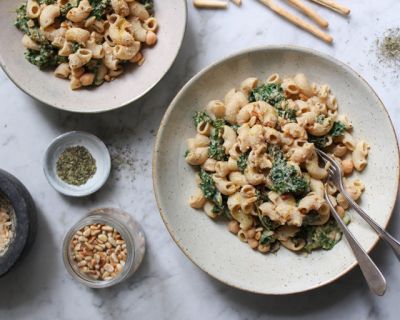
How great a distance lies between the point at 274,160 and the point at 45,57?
0.76 m

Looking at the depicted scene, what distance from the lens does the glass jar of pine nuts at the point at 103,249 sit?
180 cm

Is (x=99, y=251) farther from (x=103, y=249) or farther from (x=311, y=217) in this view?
(x=311, y=217)

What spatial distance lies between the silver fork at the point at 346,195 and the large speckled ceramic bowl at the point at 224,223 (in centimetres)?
6

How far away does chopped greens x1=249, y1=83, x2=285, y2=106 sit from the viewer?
168 centimetres

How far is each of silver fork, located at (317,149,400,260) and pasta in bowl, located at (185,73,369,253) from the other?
25 millimetres

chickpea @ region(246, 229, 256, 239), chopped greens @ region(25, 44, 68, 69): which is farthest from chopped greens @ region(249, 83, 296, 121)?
chopped greens @ region(25, 44, 68, 69)

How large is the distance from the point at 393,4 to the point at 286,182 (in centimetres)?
70

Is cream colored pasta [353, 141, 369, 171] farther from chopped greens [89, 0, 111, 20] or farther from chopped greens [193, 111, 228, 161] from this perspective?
chopped greens [89, 0, 111, 20]

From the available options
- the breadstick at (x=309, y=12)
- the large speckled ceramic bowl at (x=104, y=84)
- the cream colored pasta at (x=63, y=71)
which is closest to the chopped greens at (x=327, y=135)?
the breadstick at (x=309, y=12)

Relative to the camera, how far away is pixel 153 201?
6.16 feet

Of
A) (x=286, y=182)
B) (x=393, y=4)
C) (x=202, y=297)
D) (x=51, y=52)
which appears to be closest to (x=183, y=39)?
(x=51, y=52)

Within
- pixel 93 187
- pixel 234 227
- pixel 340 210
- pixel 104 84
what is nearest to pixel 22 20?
pixel 104 84

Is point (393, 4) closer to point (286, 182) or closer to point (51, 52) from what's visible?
point (286, 182)

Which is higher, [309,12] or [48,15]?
[309,12]
